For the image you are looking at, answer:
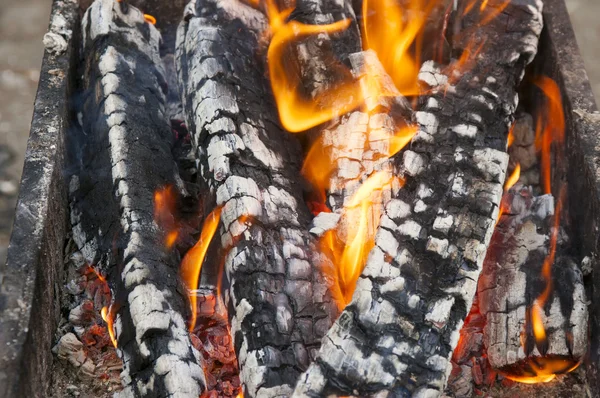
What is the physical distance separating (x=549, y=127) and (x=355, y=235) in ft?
3.01

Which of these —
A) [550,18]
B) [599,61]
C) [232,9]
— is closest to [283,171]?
[232,9]

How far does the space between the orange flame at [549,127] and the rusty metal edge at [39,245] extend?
63.9 inches

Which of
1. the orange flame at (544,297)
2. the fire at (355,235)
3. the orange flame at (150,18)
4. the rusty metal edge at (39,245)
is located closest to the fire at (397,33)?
the fire at (355,235)

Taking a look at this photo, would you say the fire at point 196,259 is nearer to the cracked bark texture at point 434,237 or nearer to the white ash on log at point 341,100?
the white ash on log at point 341,100

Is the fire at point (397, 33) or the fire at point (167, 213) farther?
the fire at point (397, 33)

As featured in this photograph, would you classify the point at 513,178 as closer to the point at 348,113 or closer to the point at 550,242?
the point at 550,242

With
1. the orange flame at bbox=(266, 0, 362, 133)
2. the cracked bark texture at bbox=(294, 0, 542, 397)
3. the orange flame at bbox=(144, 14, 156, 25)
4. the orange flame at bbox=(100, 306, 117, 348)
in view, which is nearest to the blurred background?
the orange flame at bbox=(144, 14, 156, 25)

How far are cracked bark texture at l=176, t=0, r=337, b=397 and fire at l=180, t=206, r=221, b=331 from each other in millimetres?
64

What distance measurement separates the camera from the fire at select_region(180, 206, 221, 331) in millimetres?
2227

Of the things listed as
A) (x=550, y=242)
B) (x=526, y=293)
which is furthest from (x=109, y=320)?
(x=550, y=242)

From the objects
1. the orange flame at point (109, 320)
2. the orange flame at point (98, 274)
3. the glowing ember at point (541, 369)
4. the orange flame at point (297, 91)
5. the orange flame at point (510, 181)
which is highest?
the orange flame at point (297, 91)

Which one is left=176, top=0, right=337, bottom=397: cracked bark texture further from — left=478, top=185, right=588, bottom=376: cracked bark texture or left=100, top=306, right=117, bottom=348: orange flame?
left=478, top=185, right=588, bottom=376: cracked bark texture

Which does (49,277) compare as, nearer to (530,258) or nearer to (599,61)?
(530,258)

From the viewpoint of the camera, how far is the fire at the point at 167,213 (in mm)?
2299
